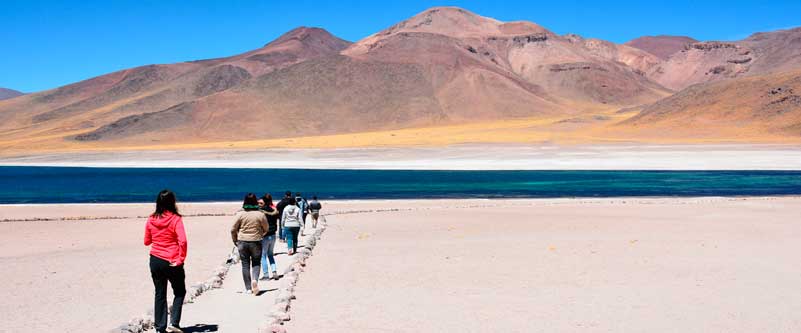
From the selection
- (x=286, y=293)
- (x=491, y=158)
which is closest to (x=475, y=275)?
(x=286, y=293)

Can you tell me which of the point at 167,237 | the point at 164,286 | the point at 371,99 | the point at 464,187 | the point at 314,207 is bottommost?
the point at 164,286

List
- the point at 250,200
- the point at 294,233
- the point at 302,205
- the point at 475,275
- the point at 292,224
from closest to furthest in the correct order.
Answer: the point at 250,200, the point at 475,275, the point at 292,224, the point at 294,233, the point at 302,205

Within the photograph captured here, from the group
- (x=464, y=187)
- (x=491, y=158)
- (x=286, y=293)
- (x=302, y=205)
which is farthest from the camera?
(x=491, y=158)

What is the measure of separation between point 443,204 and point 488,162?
123ft

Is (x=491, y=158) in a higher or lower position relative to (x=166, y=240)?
higher

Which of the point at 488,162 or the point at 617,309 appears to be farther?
the point at 488,162

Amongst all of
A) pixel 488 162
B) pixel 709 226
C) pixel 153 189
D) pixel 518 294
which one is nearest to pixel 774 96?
pixel 488 162

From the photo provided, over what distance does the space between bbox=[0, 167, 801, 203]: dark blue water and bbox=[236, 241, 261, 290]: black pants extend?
23.7 meters

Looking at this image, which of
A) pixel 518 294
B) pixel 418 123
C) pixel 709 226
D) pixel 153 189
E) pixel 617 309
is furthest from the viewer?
pixel 418 123

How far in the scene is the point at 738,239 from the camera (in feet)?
54.6

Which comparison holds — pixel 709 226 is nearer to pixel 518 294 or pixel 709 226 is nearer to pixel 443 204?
pixel 518 294

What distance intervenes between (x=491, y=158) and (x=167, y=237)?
207ft

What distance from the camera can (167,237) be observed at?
8242 millimetres

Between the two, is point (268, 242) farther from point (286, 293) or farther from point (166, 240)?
point (166, 240)
